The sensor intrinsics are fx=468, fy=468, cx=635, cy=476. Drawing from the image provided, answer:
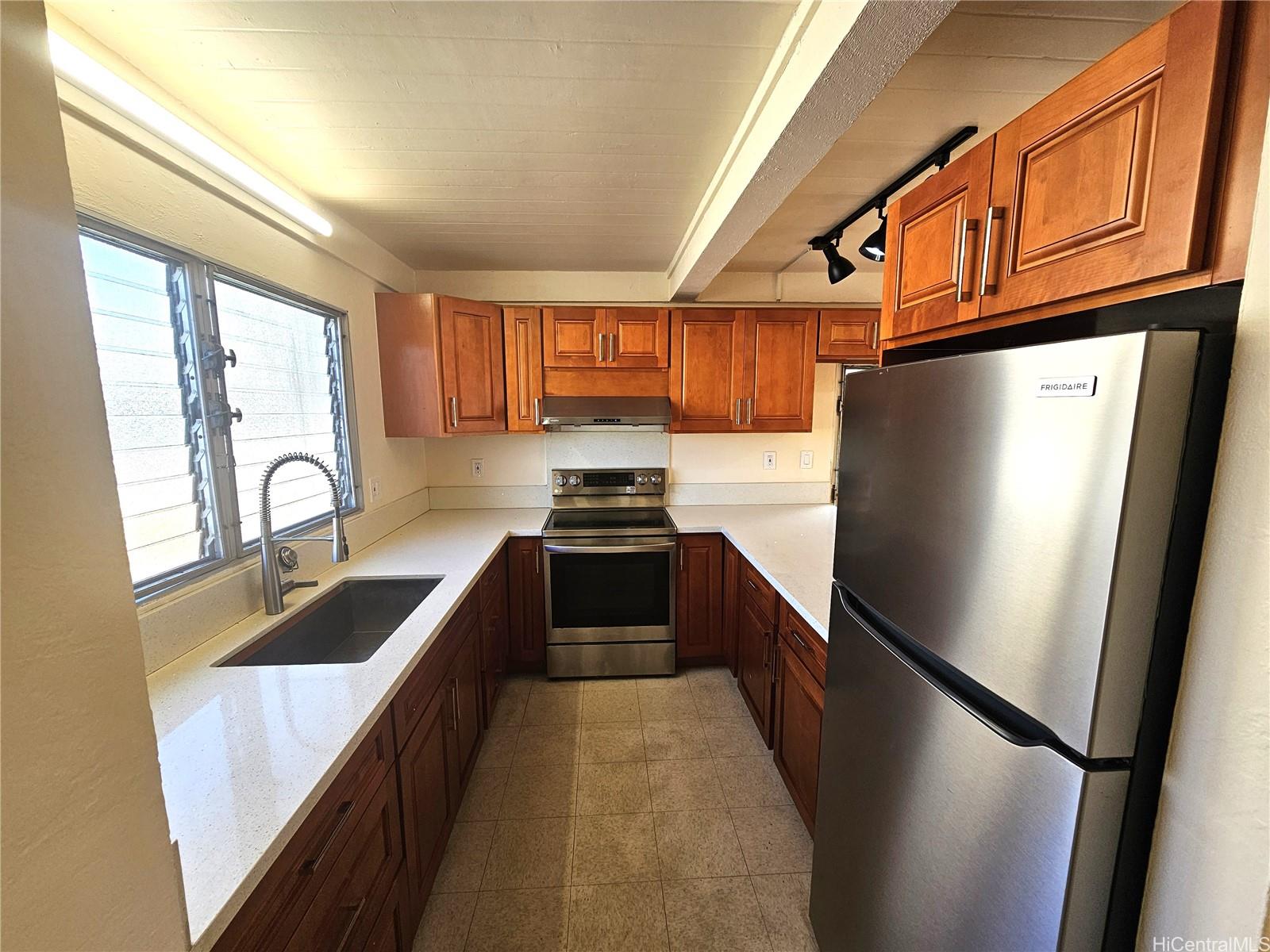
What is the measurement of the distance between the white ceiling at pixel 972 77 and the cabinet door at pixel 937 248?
28 centimetres

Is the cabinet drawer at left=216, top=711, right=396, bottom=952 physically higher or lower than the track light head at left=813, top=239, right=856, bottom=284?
lower

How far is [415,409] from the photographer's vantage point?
2.39 metres

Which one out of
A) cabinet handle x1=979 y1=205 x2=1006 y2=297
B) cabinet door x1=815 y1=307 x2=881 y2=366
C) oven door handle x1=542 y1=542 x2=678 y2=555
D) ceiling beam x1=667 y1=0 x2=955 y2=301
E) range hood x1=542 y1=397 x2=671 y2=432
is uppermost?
ceiling beam x1=667 y1=0 x2=955 y2=301

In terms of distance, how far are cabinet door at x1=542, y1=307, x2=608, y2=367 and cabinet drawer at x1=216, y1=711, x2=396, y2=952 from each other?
77.9 inches

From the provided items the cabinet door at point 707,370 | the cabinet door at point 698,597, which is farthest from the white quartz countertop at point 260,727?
the cabinet door at point 707,370

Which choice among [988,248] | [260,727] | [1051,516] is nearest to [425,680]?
[260,727]

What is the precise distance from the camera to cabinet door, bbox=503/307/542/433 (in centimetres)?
261

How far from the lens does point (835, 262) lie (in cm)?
212

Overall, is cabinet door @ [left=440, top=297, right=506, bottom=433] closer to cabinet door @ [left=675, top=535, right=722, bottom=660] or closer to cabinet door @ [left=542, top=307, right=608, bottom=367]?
cabinet door @ [left=542, top=307, right=608, bottom=367]

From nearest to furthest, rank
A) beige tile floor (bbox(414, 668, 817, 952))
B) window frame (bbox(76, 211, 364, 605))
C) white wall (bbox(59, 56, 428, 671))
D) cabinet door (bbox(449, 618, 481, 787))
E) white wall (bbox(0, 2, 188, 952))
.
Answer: white wall (bbox(0, 2, 188, 952)) → white wall (bbox(59, 56, 428, 671)) → window frame (bbox(76, 211, 364, 605)) → beige tile floor (bbox(414, 668, 817, 952)) → cabinet door (bbox(449, 618, 481, 787))

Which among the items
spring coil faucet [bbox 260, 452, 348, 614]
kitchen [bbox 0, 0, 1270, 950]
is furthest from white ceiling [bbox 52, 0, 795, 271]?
spring coil faucet [bbox 260, 452, 348, 614]

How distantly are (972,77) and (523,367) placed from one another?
2.12 m

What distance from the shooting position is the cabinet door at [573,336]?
2.61 meters

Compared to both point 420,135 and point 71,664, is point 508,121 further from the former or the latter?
point 71,664
